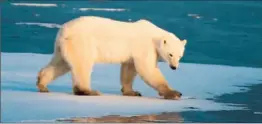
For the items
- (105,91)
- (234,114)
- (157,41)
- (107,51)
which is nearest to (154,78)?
(157,41)

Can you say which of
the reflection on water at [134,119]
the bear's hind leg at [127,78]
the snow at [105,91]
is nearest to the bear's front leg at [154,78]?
the snow at [105,91]

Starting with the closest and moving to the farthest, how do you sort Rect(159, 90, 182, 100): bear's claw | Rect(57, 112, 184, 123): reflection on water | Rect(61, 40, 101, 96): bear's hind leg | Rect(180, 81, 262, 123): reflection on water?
Rect(57, 112, 184, 123): reflection on water, Rect(180, 81, 262, 123): reflection on water, Rect(61, 40, 101, 96): bear's hind leg, Rect(159, 90, 182, 100): bear's claw

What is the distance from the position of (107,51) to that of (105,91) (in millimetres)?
709

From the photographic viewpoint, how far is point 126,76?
7.14 meters

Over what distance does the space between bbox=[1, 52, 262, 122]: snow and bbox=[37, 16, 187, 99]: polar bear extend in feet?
0.56

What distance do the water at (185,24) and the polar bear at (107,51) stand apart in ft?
4.94

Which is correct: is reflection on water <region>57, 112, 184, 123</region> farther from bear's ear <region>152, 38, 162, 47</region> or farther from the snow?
bear's ear <region>152, 38, 162, 47</region>

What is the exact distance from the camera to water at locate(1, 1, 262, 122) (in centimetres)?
1127

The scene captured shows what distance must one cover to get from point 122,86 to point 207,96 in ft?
2.98

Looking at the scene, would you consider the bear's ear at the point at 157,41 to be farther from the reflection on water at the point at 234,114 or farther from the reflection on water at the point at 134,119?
the reflection on water at the point at 134,119

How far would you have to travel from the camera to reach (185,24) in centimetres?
1401

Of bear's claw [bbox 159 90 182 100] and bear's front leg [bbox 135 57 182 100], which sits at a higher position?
bear's front leg [bbox 135 57 182 100]

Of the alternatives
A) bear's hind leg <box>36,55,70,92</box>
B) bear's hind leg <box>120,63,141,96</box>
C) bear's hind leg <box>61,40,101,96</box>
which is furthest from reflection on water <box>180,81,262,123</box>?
bear's hind leg <box>36,55,70,92</box>

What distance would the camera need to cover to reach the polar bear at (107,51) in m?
6.63
